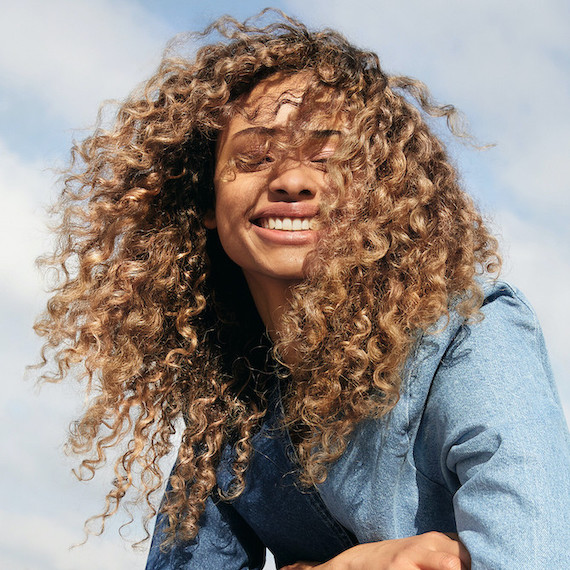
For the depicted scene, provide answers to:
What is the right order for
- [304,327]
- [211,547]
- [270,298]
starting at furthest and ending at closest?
1. [211,547]
2. [270,298]
3. [304,327]

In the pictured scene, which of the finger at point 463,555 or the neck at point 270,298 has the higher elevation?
the neck at point 270,298

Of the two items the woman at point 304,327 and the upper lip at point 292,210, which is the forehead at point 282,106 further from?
the upper lip at point 292,210

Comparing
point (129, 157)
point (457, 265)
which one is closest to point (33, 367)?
point (129, 157)

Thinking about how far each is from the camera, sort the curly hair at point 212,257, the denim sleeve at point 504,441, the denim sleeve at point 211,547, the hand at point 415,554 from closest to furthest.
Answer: the denim sleeve at point 504,441 → the hand at point 415,554 → the curly hair at point 212,257 → the denim sleeve at point 211,547

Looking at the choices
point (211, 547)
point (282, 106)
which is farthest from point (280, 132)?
point (211, 547)

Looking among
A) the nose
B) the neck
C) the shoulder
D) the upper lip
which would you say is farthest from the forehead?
the shoulder

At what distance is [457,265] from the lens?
263cm

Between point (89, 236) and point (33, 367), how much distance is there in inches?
22.2

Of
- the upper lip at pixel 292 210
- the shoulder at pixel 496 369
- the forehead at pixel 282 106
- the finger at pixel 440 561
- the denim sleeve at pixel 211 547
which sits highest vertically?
the forehead at pixel 282 106

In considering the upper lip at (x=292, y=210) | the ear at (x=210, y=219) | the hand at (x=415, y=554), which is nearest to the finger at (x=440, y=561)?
the hand at (x=415, y=554)

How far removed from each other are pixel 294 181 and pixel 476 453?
42.1 inches

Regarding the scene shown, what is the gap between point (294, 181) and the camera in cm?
271

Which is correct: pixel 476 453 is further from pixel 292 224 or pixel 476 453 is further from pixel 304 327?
pixel 292 224

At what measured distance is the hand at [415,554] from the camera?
2078mm
